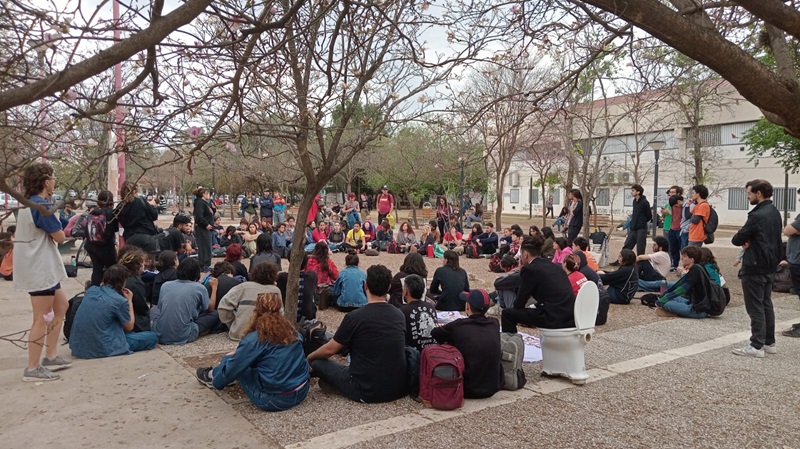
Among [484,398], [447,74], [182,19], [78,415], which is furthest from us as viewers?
[447,74]

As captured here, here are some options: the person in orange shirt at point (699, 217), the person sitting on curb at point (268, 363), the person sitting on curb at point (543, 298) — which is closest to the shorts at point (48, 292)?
the person sitting on curb at point (268, 363)

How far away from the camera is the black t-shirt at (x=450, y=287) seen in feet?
23.9

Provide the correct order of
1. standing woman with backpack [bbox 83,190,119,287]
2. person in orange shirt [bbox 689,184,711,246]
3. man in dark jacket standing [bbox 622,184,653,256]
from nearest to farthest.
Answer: standing woman with backpack [bbox 83,190,119,287] < person in orange shirt [bbox 689,184,711,246] < man in dark jacket standing [bbox 622,184,653,256]

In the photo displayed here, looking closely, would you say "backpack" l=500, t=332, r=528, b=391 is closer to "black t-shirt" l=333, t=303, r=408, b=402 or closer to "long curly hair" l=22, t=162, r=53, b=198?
"black t-shirt" l=333, t=303, r=408, b=402

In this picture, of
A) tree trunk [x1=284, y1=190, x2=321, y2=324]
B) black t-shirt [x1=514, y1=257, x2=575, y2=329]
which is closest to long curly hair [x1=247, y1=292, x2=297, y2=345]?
tree trunk [x1=284, y1=190, x2=321, y2=324]

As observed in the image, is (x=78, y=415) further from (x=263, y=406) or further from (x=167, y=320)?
(x=167, y=320)

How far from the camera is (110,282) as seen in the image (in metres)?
5.54

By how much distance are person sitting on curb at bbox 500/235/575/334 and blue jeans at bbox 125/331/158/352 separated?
373 cm

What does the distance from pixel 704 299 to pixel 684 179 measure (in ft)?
83.6

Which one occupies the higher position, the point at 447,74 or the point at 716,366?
the point at 447,74

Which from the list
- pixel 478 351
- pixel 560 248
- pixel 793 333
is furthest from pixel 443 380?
pixel 560 248

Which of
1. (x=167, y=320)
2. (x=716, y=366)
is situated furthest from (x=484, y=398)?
(x=167, y=320)

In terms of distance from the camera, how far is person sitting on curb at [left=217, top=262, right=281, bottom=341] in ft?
19.2

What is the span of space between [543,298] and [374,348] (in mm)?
1739
